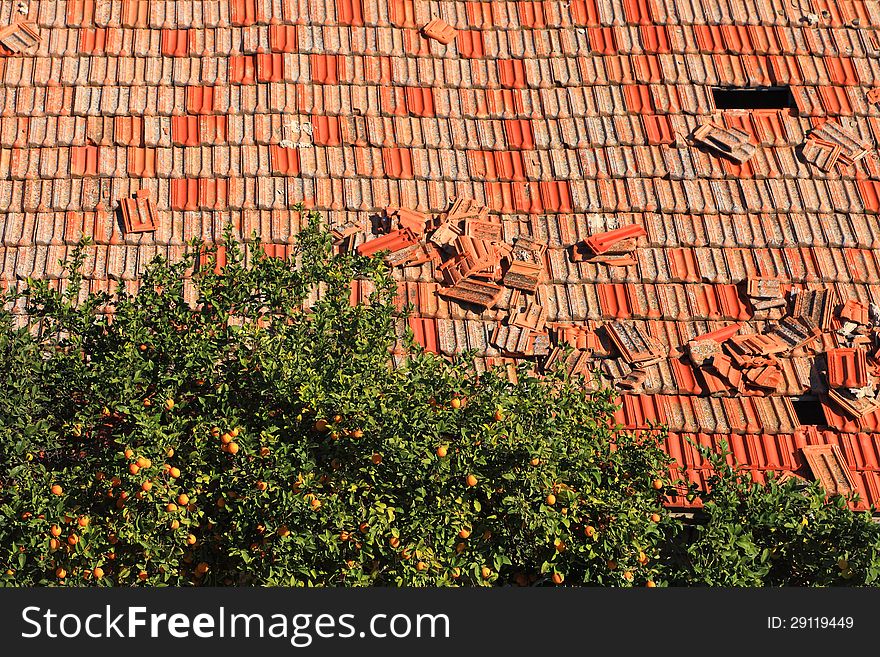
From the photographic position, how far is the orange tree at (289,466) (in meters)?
5.70

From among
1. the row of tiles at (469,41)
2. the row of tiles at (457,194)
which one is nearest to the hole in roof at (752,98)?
the row of tiles at (469,41)

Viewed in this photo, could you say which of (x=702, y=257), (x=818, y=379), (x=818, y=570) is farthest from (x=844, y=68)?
(x=818, y=570)

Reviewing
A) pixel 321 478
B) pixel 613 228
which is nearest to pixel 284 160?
pixel 613 228

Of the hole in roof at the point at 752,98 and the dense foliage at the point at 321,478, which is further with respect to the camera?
the hole in roof at the point at 752,98

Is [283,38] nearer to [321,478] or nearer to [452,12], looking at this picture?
[452,12]

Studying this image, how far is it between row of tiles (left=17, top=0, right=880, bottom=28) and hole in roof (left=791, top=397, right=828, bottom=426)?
394 cm

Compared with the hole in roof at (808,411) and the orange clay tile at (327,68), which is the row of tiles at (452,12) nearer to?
the orange clay tile at (327,68)

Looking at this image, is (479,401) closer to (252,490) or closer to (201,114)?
(252,490)

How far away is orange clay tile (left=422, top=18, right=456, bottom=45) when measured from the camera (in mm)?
9164

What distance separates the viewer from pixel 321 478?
5836mm

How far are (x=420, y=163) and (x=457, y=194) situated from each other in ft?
1.46

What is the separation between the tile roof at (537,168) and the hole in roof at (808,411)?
0.10 m

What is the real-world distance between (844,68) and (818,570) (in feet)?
16.9

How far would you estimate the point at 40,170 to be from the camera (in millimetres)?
8242
